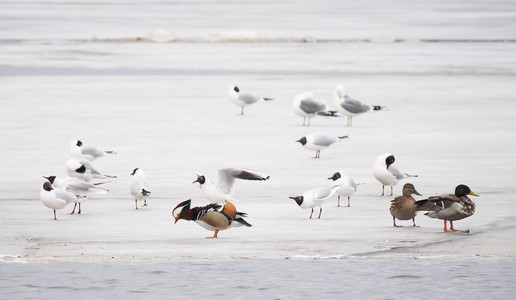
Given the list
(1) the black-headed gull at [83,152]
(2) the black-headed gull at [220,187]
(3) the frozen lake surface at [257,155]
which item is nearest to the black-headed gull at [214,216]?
(3) the frozen lake surface at [257,155]

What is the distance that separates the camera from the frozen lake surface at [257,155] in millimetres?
9039

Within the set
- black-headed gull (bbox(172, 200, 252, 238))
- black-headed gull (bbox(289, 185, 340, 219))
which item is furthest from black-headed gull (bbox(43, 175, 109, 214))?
black-headed gull (bbox(289, 185, 340, 219))

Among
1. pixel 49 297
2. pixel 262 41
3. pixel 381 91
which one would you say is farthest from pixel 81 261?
pixel 262 41

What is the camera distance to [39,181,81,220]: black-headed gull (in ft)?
36.6

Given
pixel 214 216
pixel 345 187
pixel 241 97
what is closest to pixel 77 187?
pixel 214 216

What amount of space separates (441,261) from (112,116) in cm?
1264

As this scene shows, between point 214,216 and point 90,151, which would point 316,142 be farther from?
point 214,216

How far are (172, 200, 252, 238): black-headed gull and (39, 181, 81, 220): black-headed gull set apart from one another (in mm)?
1437

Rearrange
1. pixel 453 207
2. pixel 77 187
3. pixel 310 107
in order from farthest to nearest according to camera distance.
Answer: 1. pixel 310 107
2. pixel 77 187
3. pixel 453 207

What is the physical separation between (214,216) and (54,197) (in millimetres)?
1889

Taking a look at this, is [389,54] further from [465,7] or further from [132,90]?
[465,7]

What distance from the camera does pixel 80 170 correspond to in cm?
1289

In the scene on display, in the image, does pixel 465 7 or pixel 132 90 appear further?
pixel 465 7

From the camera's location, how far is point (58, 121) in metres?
20.3
